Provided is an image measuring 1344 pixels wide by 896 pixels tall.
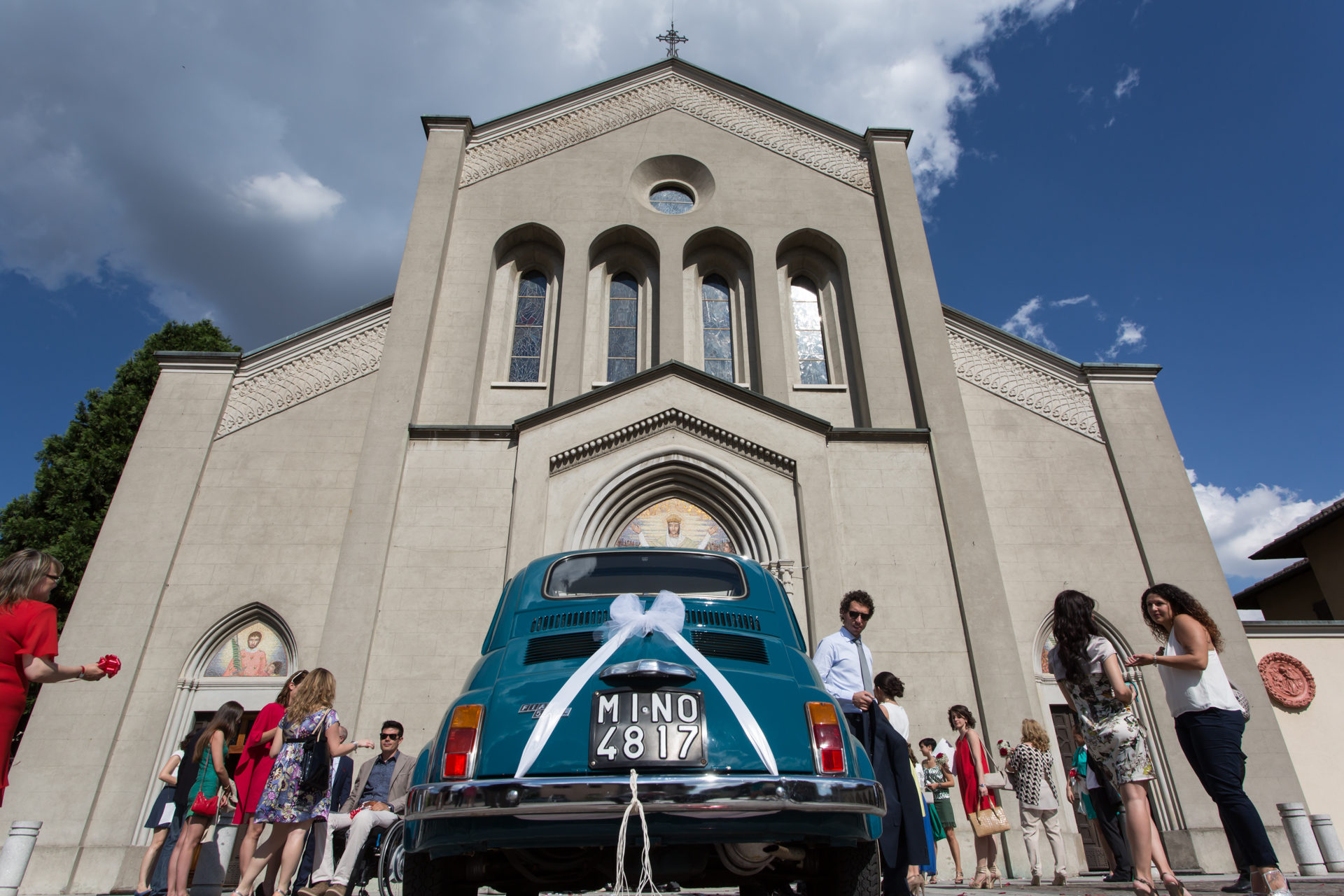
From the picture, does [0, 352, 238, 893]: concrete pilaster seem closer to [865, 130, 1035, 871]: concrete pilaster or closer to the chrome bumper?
the chrome bumper

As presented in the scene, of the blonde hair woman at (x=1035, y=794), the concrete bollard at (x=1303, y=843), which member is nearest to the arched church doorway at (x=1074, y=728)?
the concrete bollard at (x=1303, y=843)

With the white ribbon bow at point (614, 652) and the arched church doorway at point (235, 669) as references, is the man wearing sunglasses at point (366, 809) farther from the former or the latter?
the arched church doorway at point (235, 669)

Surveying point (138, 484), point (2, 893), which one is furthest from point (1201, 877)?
point (138, 484)

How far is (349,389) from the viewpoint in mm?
12477

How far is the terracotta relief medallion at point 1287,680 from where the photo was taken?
11031 mm

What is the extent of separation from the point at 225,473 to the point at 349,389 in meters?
2.28

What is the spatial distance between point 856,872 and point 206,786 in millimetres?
5232

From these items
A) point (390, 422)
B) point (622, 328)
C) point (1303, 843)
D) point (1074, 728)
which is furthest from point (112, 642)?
point (1303, 843)

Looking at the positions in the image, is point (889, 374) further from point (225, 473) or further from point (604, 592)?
point (225, 473)

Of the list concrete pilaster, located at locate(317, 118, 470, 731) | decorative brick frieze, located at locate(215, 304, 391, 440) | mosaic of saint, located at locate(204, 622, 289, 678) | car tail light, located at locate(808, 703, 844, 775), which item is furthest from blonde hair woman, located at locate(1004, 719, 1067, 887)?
decorative brick frieze, located at locate(215, 304, 391, 440)

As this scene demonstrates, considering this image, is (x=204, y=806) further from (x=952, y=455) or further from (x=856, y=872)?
(x=952, y=455)

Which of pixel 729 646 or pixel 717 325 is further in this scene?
pixel 717 325

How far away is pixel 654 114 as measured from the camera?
53.0ft

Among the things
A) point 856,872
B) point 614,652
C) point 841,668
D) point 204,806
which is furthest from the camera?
point 204,806
